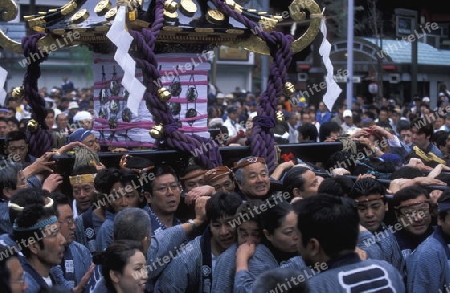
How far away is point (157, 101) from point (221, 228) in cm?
134

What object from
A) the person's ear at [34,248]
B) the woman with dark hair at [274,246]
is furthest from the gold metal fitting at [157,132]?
the person's ear at [34,248]

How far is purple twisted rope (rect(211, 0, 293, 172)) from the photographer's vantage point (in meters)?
6.23

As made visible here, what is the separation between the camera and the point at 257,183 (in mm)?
5609

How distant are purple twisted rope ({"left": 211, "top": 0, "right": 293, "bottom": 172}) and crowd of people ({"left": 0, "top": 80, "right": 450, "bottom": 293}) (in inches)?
8.1

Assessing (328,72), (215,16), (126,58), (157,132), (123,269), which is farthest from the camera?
(328,72)

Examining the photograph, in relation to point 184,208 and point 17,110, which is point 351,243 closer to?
point 184,208

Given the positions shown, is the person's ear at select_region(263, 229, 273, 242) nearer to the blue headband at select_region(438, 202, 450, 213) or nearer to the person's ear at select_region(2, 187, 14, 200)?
the blue headband at select_region(438, 202, 450, 213)

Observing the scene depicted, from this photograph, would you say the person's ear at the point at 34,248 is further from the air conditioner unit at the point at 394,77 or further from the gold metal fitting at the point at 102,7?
the air conditioner unit at the point at 394,77

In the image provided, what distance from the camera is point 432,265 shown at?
4379 millimetres

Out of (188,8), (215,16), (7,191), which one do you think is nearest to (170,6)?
(188,8)

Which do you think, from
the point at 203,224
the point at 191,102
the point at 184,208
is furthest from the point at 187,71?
the point at 203,224

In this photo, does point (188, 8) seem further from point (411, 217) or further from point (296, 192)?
point (411, 217)

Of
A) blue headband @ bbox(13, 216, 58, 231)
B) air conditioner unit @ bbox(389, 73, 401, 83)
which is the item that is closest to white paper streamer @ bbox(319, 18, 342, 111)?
blue headband @ bbox(13, 216, 58, 231)

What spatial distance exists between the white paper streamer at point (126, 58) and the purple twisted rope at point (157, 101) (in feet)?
0.61
